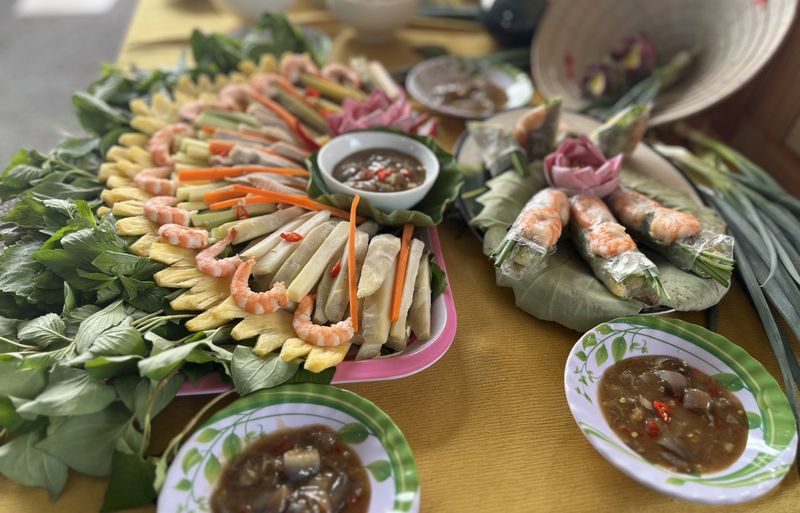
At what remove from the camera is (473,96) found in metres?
3.74

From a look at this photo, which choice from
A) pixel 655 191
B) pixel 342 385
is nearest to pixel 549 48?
pixel 655 191

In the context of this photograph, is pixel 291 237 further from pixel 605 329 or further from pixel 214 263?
pixel 605 329

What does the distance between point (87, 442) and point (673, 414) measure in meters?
1.87

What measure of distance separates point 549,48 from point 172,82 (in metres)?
2.63

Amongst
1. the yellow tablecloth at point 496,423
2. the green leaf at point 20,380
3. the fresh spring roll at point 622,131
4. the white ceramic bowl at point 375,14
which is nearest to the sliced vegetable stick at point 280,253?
the yellow tablecloth at point 496,423

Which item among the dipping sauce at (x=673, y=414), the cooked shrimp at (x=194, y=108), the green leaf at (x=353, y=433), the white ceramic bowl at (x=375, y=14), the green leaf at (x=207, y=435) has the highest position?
the white ceramic bowl at (x=375, y=14)

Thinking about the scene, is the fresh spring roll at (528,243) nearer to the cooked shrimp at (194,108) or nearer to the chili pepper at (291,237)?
the chili pepper at (291,237)

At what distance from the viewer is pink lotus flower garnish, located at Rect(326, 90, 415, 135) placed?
2811 millimetres

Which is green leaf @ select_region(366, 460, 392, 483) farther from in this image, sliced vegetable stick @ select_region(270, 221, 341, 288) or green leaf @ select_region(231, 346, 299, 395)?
sliced vegetable stick @ select_region(270, 221, 341, 288)

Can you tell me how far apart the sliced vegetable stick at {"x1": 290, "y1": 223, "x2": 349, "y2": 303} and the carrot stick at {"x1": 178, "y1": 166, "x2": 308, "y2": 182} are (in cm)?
50

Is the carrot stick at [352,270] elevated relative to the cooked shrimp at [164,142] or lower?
lower

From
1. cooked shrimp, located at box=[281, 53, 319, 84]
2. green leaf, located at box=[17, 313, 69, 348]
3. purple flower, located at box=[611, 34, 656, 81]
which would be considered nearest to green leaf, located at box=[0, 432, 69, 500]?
green leaf, located at box=[17, 313, 69, 348]

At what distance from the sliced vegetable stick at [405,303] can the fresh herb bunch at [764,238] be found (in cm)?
138

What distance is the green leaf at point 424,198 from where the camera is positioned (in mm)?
2348
